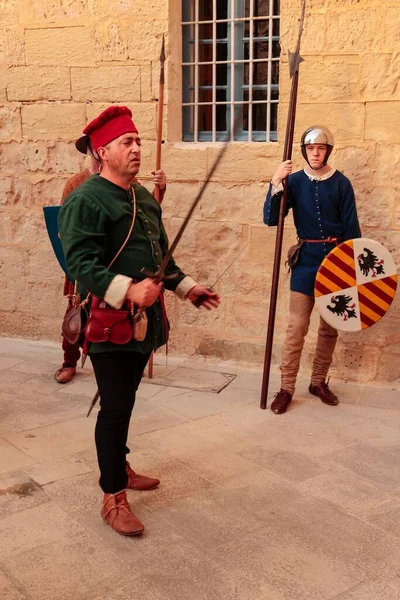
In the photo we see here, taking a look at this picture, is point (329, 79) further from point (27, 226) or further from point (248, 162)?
point (27, 226)

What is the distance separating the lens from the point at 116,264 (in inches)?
110

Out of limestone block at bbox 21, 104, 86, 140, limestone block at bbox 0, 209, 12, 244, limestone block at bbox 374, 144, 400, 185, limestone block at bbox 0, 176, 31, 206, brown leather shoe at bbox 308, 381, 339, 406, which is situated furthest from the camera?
limestone block at bbox 0, 209, 12, 244

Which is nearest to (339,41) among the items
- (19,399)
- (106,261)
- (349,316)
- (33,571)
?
(349,316)

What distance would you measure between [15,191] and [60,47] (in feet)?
3.88

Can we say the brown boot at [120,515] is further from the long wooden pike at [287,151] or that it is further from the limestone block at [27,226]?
the limestone block at [27,226]

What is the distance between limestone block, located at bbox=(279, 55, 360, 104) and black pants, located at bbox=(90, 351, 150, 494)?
2.62m

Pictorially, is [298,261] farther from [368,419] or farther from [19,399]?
[19,399]

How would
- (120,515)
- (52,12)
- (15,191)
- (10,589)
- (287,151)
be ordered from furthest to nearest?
1. (15,191)
2. (52,12)
3. (287,151)
4. (120,515)
5. (10,589)

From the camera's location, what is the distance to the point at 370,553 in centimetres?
277

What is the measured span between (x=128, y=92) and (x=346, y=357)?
250 cm

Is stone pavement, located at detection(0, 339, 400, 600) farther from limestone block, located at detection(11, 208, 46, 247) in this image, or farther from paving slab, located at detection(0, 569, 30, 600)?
limestone block, located at detection(11, 208, 46, 247)

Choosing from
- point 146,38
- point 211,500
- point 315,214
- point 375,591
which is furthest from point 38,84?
point 375,591

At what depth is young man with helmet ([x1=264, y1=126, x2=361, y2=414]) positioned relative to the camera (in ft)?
14.0

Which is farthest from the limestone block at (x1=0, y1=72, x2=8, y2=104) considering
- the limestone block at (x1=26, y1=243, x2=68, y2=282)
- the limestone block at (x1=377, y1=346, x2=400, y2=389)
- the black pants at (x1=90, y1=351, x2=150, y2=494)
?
the black pants at (x1=90, y1=351, x2=150, y2=494)
